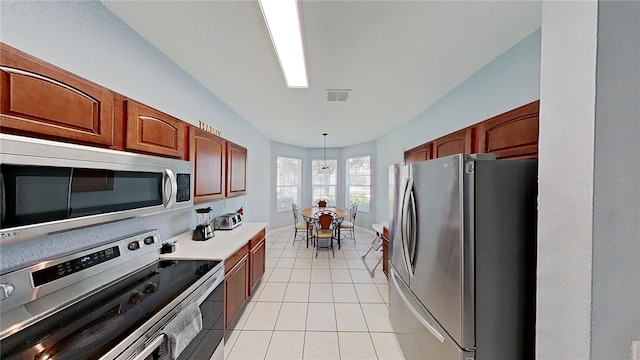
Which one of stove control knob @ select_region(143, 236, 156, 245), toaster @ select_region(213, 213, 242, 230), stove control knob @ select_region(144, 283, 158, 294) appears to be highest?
stove control knob @ select_region(143, 236, 156, 245)

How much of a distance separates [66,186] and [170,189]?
53cm

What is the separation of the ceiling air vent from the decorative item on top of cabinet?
202 centimetres

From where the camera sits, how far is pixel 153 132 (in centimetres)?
144

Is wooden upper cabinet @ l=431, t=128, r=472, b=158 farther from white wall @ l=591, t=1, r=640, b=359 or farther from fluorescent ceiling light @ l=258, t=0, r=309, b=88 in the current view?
fluorescent ceiling light @ l=258, t=0, r=309, b=88

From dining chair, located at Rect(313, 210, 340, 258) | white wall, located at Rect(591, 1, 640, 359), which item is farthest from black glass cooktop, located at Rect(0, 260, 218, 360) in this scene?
dining chair, located at Rect(313, 210, 340, 258)

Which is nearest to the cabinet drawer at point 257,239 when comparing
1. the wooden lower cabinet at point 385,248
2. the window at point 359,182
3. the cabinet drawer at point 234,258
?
the cabinet drawer at point 234,258

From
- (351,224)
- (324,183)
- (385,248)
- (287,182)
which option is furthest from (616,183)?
(324,183)

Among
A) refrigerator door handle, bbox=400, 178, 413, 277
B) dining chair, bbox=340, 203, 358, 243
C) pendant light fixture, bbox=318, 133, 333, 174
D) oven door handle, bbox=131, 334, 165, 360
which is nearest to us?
oven door handle, bbox=131, 334, 165, 360

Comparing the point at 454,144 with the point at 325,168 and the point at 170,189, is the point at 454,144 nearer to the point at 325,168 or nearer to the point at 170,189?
the point at 170,189

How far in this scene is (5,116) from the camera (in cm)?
75

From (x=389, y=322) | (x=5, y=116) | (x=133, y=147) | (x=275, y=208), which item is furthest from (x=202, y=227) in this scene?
(x=275, y=208)

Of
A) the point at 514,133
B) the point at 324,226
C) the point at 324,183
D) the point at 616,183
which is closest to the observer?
the point at 616,183

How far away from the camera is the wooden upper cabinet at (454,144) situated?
176 cm

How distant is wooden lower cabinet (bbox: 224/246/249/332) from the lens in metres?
1.84
